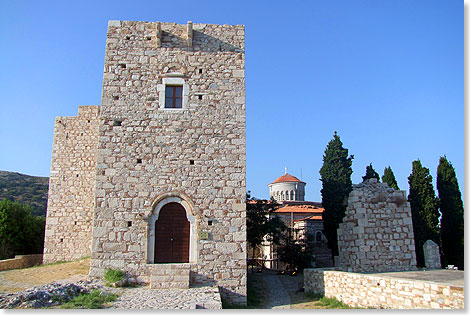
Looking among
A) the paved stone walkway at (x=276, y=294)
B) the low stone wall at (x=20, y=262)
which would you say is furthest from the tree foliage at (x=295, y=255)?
the low stone wall at (x=20, y=262)

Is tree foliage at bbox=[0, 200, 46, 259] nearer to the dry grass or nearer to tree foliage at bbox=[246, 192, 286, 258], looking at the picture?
the dry grass

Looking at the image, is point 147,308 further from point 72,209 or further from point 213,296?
point 72,209

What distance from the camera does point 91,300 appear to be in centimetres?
731

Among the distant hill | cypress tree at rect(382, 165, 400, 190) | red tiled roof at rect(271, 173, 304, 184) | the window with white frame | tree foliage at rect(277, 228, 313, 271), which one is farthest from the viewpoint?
the distant hill

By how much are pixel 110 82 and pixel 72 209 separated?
7152 millimetres

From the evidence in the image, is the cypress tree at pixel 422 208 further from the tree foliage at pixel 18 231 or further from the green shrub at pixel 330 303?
the tree foliage at pixel 18 231

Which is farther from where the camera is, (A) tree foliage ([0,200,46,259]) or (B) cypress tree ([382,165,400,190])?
(B) cypress tree ([382,165,400,190])

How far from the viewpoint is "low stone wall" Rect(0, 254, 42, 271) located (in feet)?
45.4

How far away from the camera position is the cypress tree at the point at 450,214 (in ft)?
53.3

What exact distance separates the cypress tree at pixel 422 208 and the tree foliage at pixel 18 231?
713 inches

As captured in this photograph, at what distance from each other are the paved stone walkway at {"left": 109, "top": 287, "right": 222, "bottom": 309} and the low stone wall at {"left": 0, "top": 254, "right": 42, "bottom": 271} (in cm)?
779

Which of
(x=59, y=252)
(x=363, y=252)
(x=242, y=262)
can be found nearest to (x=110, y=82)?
(x=242, y=262)

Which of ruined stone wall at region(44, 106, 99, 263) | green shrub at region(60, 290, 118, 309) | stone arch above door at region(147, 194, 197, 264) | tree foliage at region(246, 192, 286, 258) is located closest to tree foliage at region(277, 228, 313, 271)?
tree foliage at region(246, 192, 286, 258)

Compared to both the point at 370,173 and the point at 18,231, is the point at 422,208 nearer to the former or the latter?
the point at 370,173
